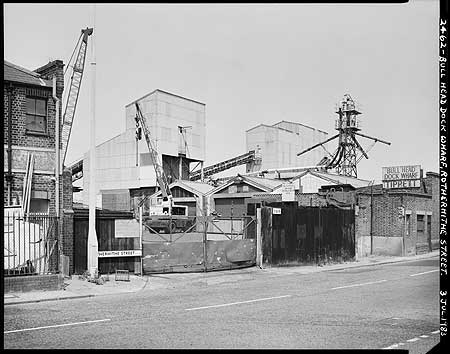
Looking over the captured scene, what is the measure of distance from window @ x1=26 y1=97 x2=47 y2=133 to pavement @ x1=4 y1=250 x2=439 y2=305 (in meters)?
4.68

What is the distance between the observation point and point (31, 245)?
14.1 metres

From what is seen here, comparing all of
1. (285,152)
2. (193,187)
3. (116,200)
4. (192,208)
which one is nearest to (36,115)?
(192,208)

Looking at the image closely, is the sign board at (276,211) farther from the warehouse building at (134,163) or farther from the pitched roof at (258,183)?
the warehouse building at (134,163)

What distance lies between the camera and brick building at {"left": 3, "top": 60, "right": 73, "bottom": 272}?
16.2m

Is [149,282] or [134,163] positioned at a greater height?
[134,163]

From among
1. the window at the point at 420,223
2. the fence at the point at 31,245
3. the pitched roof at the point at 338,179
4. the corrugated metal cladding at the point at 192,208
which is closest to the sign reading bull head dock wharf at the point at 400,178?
the window at the point at 420,223

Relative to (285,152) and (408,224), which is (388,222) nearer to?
(408,224)

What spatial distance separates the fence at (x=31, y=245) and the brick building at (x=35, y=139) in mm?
1355

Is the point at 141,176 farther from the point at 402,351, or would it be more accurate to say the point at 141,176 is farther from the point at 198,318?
the point at 402,351

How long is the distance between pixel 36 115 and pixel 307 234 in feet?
41.2

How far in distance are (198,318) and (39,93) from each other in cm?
992

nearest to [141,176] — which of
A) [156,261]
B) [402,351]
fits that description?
[156,261]

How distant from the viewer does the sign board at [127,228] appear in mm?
18055

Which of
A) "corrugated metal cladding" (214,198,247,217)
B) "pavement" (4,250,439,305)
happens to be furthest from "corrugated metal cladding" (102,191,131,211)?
"pavement" (4,250,439,305)
